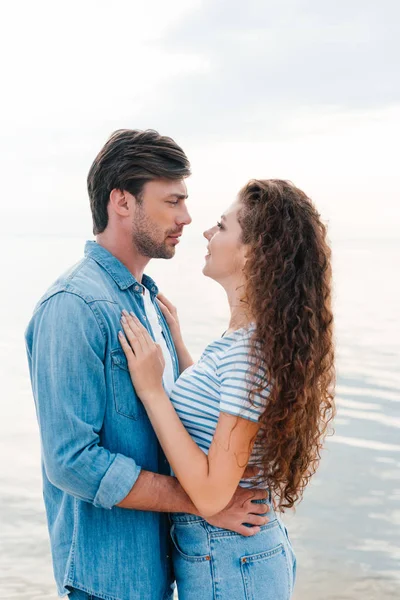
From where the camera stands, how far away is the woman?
7.77 feet

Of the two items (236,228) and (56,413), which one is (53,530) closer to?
(56,413)

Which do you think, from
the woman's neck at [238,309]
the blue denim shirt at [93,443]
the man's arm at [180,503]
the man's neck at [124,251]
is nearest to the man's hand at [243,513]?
the man's arm at [180,503]

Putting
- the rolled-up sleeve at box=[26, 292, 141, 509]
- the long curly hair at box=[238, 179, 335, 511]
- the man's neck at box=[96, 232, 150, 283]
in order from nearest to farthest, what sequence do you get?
the rolled-up sleeve at box=[26, 292, 141, 509], the long curly hair at box=[238, 179, 335, 511], the man's neck at box=[96, 232, 150, 283]

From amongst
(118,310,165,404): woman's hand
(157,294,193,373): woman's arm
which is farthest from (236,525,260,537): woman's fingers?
(157,294,193,373): woman's arm

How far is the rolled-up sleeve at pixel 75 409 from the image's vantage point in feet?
7.50

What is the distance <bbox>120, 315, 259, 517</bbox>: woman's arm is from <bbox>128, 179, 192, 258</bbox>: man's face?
44 centimetres

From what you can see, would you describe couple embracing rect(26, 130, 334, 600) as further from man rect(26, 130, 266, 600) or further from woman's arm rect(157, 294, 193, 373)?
woman's arm rect(157, 294, 193, 373)

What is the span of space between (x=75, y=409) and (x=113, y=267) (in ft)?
1.87

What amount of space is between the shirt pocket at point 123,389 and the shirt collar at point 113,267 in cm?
30

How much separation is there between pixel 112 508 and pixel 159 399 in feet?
1.20

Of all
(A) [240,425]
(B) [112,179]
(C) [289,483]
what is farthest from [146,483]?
(B) [112,179]

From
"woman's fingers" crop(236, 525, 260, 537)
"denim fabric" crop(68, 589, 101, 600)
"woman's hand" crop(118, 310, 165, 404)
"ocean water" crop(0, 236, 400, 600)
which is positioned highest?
"woman's hand" crop(118, 310, 165, 404)

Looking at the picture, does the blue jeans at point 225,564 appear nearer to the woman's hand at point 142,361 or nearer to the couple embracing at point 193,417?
the couple embracing at point 193,417

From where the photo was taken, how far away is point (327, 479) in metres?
8.20
